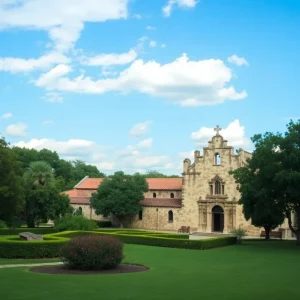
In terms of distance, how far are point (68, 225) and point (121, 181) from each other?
1920 cm

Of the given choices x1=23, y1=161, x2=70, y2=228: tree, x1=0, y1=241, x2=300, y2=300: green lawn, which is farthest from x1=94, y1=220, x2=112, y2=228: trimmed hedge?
x1=0, y1=241, x2=300, y2=300: green lawn

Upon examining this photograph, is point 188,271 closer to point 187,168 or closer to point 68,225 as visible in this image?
point 68,225

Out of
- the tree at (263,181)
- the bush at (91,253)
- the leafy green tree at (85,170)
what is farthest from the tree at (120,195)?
the leafy green tree at (85,170)

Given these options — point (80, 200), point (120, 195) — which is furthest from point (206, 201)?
point (80, 200)

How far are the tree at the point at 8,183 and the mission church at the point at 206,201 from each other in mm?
24342

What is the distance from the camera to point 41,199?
176ft

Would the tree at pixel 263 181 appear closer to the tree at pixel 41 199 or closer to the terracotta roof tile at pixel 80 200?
the tree at pixel 41 199

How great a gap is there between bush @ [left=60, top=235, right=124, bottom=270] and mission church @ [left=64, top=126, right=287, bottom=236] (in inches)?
1569

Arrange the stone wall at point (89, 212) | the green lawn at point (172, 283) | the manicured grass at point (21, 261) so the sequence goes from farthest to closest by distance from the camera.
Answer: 1. the stone wall at point (89, 212)
2. the manicured grass at point (21, 261)
3. the green lawn at point (172, 283)

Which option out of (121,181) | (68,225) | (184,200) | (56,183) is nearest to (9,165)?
(68,225)

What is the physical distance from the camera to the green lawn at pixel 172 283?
48.5 feet

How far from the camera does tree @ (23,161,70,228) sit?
54219 millimetres

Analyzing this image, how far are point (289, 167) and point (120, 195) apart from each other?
31.6 metres

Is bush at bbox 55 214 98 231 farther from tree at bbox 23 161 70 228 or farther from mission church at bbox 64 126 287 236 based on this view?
mission church at bbox 64 126 287 236
